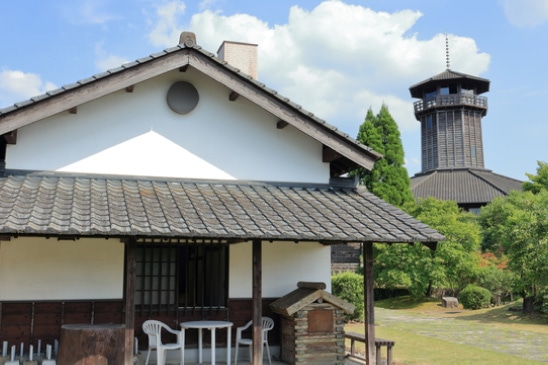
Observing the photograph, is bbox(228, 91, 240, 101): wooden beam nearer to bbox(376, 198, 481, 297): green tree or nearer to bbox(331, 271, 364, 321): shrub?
bbox(331, 271, 364, 321): shrub

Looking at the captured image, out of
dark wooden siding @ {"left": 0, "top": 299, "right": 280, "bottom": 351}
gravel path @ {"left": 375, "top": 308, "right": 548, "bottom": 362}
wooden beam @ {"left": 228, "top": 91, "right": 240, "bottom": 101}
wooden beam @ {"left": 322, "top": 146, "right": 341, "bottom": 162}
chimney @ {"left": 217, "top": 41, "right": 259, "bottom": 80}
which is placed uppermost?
chimney @ {"left": 217, "top": 41, "right": 259, "bottom": 80}

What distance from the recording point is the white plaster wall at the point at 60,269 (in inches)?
395

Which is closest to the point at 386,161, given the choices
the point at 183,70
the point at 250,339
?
the point at 250,339

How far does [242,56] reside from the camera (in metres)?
13.3

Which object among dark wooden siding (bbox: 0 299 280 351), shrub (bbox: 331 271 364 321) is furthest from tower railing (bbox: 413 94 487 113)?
dark wooden siding (bbox: 0 299 280 351)

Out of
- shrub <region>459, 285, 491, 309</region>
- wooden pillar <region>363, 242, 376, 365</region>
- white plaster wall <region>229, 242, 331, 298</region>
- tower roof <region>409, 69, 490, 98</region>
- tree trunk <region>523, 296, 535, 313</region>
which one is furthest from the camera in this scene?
tower roof <region>409, 69, 490, 98</region>

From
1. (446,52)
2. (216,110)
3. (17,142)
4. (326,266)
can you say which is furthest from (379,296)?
(446,52)

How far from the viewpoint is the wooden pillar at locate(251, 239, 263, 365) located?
9.01 m

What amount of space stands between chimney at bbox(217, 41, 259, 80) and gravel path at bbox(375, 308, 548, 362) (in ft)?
29.5

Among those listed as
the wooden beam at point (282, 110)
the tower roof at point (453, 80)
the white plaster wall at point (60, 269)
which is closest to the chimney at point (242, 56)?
the wooden beam at point (282, 110)

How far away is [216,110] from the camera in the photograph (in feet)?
36.7

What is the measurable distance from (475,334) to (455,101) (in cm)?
4078

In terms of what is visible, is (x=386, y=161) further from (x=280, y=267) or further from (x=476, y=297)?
(x=280, y=267)

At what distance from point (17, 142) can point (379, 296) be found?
79.6 feet
